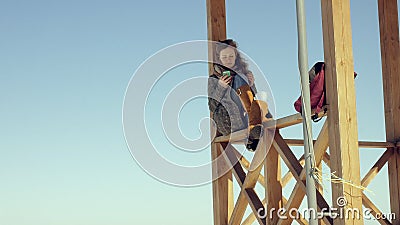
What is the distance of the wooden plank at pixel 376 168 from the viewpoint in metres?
7.51

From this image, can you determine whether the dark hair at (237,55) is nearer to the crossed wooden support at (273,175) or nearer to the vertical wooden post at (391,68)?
the crossed wooden support at (273,175)

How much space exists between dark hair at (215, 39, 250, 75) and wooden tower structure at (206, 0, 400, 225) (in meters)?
0.13

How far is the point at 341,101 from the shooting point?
19.4 ft

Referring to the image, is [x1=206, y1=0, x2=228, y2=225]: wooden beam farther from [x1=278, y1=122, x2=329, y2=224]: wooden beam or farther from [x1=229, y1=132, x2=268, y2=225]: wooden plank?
[x1=278, y1=122, x2=329, y2=224]: wooden beam

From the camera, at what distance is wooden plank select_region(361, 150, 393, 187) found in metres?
7.51

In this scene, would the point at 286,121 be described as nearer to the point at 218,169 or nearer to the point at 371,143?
the point at 371,143

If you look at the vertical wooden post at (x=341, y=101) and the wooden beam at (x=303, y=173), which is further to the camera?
the wooden beam at (x=303, y=173)

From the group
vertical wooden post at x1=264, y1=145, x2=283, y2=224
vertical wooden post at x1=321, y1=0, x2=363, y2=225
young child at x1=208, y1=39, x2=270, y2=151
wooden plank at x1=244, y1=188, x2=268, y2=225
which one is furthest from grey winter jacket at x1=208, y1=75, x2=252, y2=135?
vertical wooden post at x1=321, y1=0, x2=363, y2=225

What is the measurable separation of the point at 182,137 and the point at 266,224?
3.01 ft

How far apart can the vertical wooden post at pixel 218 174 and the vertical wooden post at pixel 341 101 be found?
2004mm

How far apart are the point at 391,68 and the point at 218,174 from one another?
169 centimetres

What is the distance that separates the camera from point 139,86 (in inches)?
265

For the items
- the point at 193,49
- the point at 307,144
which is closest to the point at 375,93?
the point at 193,49

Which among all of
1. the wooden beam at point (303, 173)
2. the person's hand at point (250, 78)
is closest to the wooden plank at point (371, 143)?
the person's hand at point (250, 78)
